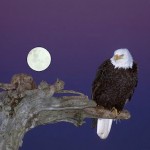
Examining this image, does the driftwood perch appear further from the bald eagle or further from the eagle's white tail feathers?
the eagle's white tail feathers

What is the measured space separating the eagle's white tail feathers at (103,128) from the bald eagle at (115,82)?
1.77 ft

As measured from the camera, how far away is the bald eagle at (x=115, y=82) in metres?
6.08

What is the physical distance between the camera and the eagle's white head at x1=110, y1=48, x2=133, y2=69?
245 inches

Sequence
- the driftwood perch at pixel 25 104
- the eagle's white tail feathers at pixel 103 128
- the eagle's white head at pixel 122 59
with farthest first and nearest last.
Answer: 1. the eagle's white tail feathers at pixel 103 128
2. the eagle's white head at pixel 122 59
3. the driftwood perch at pixel 25 104

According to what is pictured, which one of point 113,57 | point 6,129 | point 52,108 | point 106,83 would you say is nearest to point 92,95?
point 106,83

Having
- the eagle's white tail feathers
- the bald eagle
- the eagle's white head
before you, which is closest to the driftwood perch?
the bald eagle

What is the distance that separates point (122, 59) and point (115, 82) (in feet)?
1.56

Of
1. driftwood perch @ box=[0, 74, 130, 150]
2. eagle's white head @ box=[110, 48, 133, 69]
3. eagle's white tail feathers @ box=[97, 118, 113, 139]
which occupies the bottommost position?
eagle's white tail feathers @ box=[97, 118, 113, 139]

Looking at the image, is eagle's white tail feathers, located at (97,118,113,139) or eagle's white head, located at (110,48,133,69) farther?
eagle's white tail feathers, located at (97,118,113,139)

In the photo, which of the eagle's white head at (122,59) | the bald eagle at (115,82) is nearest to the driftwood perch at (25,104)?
the bald eagle at (115,82)

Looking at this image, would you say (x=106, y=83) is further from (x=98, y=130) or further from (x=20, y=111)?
(x=20, y=111)

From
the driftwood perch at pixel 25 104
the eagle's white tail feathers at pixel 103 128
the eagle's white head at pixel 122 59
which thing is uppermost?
the eagle's white head at pixel 122 59

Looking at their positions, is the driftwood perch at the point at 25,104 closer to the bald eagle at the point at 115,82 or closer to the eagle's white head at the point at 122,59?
Result: the bald eagle at the point at 115,82

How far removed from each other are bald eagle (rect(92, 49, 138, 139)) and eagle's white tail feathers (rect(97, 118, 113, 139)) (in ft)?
1.77
